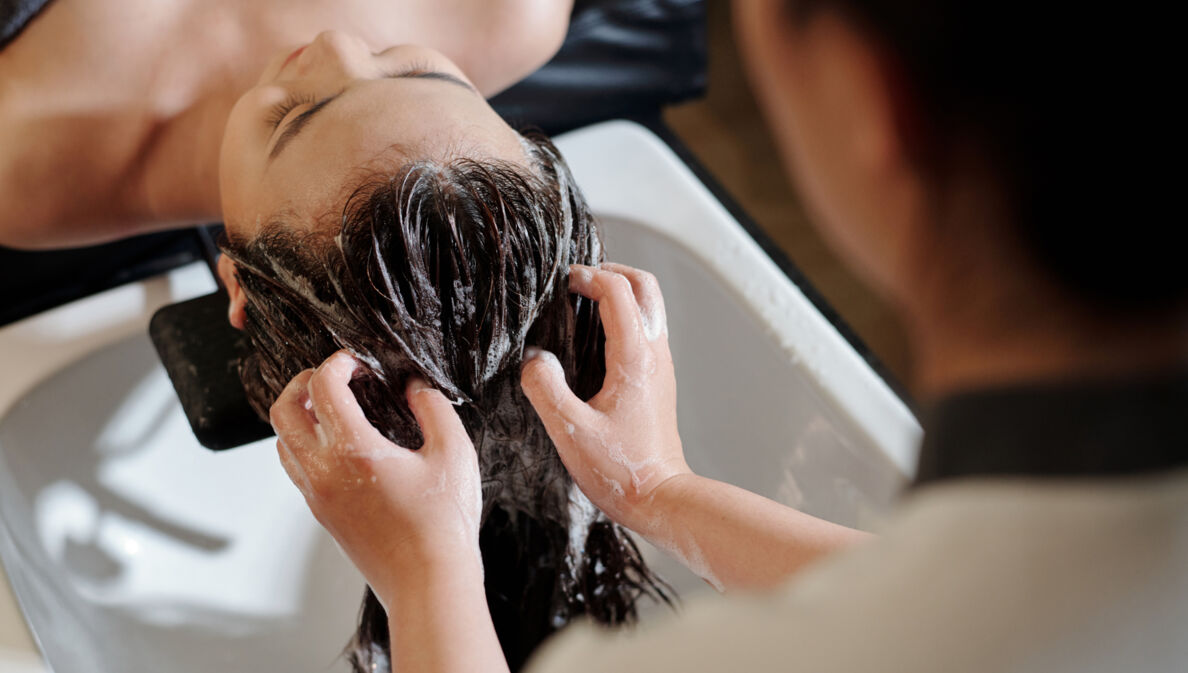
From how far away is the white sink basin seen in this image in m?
1.00

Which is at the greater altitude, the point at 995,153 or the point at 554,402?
the point at 995,153

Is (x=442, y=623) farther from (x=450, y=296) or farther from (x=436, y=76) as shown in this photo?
(x=436, y=76)

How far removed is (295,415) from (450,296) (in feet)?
0.46

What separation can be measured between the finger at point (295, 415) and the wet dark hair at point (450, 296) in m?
0.04

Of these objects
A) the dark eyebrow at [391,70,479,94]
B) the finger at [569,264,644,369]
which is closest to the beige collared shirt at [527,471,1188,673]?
the finger at [569,264,644,369]

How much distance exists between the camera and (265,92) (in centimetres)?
87

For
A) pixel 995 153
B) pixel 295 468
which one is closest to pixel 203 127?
pixel 295 468

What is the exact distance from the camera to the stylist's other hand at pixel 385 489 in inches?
24.4

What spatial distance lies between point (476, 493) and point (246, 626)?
24.0 inches

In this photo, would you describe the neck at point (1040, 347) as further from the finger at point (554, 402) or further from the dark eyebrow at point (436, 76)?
the dark eyebrow at point (436, 76)

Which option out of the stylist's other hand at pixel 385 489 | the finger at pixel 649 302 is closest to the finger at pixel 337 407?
the stylist's other hand at pixel 385 489

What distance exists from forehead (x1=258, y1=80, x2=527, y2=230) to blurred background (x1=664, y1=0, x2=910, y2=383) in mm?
1144

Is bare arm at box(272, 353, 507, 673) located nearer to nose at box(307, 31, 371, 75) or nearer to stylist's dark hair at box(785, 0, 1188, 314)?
nose at box(307, 31, 371, 75)

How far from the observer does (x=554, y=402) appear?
69 centimetres
